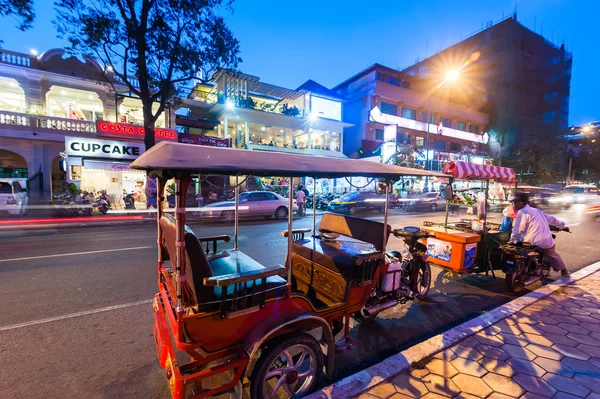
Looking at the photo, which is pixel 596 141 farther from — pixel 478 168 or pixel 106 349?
pixel 106 349

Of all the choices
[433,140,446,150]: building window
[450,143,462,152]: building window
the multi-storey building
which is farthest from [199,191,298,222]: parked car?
[450,143,462,152]: building window

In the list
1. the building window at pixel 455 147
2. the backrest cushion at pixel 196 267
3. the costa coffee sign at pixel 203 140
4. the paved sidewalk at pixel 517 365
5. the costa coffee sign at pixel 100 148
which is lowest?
the paved sidewalk at pixel 517 365

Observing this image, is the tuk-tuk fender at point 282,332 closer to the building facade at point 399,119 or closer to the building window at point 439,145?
the building facade at point 399,119

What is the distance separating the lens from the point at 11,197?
1231 centimetres

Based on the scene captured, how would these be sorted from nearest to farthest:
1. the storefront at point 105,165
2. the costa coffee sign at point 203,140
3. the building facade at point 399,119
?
the storefront at point 105,165 → the costa coffee sign at point 203,140 → the building facade at point 399,119

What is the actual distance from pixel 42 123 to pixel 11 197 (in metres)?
6.95

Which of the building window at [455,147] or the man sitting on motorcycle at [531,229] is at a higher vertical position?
the building window at [455,147]

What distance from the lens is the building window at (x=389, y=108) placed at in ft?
99.8

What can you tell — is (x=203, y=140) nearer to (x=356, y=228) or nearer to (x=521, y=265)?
(x=356, y=228)

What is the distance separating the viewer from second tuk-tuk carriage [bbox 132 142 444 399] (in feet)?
6.73

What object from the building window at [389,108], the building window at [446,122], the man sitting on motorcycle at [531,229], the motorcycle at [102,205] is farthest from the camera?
the building window at [446,122]

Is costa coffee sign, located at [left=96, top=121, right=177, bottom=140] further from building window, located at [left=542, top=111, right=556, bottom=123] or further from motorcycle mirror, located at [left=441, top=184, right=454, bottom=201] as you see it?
building window, located at [left=542, top=111, right=556, bottom=123]

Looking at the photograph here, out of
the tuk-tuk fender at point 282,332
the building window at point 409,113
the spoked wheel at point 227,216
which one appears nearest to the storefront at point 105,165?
the spoked wheel at point 227,216

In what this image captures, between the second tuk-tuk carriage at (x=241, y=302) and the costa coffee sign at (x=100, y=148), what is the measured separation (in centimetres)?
1651
